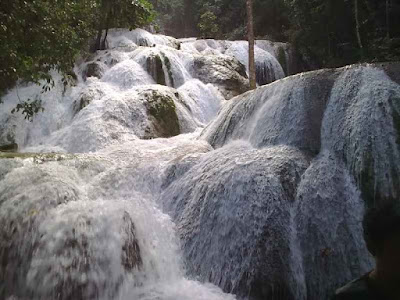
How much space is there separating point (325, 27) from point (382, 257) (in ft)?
44.6

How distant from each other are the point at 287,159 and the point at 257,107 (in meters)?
2.12

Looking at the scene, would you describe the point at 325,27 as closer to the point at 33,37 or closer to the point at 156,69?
the point at 156,69

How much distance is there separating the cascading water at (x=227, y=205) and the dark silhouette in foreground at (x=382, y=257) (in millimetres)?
3321

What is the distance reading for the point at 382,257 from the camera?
1.46 meters

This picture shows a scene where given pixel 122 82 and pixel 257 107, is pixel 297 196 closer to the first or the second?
pixel 257 107

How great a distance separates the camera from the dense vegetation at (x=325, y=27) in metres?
11.1

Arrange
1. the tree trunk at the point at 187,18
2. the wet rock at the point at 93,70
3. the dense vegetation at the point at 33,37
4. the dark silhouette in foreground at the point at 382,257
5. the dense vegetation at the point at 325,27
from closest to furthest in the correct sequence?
1. the dark silhouette in foreground at the point at 382,257
2. the dense vegetation at the point at 33,37
3. the dense vegetation at the point at 325,27
4. the wet rock at the point at 93,70
5. the tree trunk at the point at 187,18

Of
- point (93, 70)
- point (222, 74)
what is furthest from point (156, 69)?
point (222, 74)

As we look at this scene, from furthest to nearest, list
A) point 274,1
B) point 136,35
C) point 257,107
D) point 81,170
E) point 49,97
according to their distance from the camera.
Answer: point 274,1, point 136,35, point 49,97, point 257,107, point 81,170

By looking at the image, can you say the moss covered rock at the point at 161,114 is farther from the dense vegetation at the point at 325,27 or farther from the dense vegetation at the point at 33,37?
the dense vegetation at the point at 325,27

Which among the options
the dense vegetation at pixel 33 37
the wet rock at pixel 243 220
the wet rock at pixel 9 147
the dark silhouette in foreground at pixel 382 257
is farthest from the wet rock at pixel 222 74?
the dark silhouette in foreground at pixel 382 257

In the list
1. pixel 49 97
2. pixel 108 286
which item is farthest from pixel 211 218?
pixel 49 97

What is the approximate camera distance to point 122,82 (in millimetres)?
12508

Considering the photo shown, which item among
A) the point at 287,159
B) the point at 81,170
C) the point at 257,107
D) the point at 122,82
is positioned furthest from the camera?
the point at 122,82
